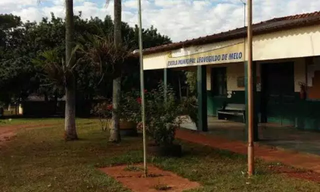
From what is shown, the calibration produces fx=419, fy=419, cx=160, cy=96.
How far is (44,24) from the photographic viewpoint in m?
26.8

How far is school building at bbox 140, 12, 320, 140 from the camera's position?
9555mm

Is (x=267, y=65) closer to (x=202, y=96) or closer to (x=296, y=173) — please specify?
(x=202, y=96)

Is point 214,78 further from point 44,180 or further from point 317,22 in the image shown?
point 44,180

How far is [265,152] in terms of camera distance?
10.1 metres

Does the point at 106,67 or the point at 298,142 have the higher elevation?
the point at 106,67

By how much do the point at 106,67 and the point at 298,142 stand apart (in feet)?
17.9

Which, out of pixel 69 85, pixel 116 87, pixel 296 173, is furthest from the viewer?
pixel 69 85

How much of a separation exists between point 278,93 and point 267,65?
124cm

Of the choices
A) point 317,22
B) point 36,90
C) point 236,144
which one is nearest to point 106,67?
point 236,144

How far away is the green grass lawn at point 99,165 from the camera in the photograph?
6.97 metres

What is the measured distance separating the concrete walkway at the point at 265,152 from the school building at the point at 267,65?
104 centimetres

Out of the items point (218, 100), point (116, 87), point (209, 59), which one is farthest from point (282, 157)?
point (218, 100)

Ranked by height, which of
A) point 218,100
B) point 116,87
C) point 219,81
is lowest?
point 218,100

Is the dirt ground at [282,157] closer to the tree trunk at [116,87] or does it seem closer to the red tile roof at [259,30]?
the tree trunk at [116,87]
